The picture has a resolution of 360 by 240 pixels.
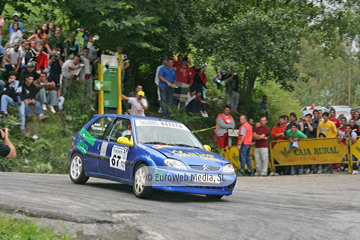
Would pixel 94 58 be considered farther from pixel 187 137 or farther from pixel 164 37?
pixel 187 137

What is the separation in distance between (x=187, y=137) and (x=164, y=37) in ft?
33.4

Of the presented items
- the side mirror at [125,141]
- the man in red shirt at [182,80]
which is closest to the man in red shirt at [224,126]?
the man in red shirt at [182,80]

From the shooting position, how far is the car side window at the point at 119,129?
11.7m

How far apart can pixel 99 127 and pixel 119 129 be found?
0.70 metres

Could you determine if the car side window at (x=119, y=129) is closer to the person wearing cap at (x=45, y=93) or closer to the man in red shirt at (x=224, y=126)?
the person wearing cap at (x=45, y=93)

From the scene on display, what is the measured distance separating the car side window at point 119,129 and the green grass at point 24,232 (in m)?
4.76

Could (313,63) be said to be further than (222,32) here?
Yes

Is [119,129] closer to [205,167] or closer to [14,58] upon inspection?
[205,167]

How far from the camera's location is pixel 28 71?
18812 mm

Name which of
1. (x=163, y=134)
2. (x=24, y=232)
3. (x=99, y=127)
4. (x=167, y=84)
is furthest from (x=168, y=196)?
(x=167, y=84)

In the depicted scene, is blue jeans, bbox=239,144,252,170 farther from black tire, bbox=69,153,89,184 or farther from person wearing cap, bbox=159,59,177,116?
black tire, bbox=69,153,89,184

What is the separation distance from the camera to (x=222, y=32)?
832 inches

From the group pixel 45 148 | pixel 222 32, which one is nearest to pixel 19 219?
pixel 45 148

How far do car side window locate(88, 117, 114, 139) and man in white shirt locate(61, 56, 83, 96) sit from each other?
26.8ft
